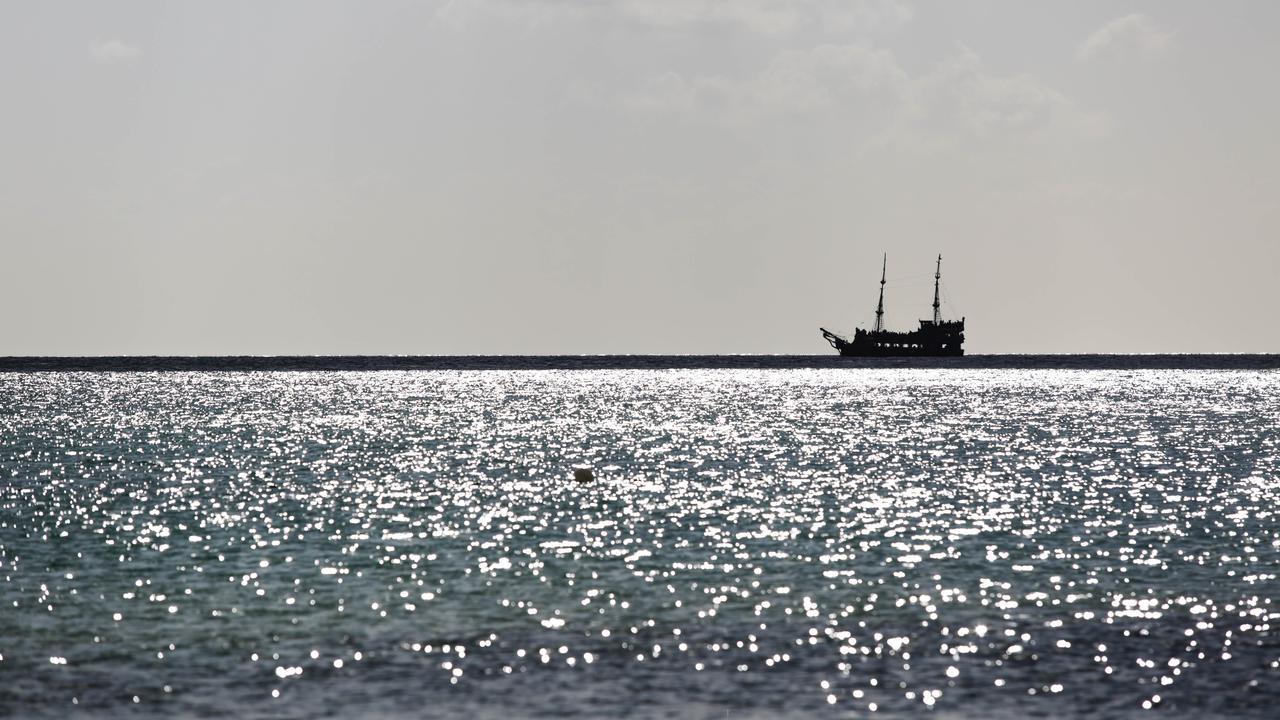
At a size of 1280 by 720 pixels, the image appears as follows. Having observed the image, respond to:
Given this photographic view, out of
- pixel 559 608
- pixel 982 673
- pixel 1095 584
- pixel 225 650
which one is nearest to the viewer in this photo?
pixel 982 673

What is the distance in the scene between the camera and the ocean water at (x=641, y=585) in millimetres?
24266

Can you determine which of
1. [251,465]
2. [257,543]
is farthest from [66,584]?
[251,465]

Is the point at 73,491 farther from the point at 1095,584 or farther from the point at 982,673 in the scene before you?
the point at 982,673

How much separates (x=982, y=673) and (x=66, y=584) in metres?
21.4

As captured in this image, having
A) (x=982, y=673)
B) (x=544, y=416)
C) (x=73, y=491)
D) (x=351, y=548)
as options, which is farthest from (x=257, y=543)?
(x=544, y=416)

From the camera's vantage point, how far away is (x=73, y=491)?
6078cm

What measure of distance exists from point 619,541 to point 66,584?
15.1 meters

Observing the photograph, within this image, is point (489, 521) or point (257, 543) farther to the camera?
point (489, 521)

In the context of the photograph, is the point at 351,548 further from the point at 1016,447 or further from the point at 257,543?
the point at 1016,447

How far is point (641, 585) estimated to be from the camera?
35.5 meters

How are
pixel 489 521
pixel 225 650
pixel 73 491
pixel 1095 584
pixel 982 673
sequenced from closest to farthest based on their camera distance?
pixel 982 673, pixel 225 650, pixel 1095 584, pixel 489 521, pixel 73 491

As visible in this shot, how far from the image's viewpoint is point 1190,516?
2008 inches

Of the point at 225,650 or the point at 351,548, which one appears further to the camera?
the point at 351,548

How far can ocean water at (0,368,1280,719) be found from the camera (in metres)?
24.3
